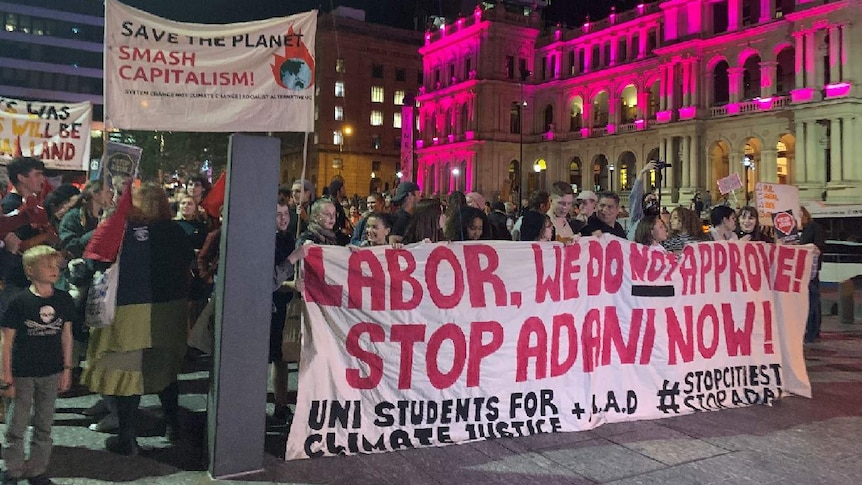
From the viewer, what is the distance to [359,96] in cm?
8112

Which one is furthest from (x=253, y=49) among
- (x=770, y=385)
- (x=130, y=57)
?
(x=770, y=385)

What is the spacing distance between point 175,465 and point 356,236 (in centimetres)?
300

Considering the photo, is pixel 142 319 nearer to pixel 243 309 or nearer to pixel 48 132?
pixel 243 309

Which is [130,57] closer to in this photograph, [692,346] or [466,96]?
[692,346]

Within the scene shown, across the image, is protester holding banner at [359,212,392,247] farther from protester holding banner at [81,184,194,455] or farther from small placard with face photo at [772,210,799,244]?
small placard with face photo at [772,210,799,244]

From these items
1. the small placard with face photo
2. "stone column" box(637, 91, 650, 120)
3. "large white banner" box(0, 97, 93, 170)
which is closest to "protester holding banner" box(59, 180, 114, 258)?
"large white banner" box(0, 97, 93, 170)

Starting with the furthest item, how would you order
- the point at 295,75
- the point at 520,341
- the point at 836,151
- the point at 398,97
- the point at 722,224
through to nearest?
the point at 398,97, the point at 836,151, the point at 722,224, the point at 520,341, the point at 295,75

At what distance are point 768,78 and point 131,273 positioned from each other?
50.9 m

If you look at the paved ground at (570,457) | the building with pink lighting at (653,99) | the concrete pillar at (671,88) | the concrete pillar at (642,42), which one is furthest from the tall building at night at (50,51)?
the paved ground at (570,457)

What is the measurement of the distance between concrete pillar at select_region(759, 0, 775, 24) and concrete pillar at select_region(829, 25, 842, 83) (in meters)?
5.32

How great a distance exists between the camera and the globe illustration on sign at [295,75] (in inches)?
187

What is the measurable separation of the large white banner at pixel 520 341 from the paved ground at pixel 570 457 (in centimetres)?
20

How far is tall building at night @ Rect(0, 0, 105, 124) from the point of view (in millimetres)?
67562

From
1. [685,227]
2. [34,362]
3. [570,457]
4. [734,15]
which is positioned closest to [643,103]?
[734,15]
